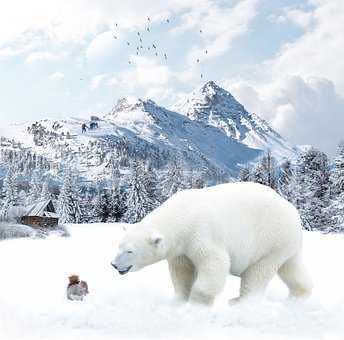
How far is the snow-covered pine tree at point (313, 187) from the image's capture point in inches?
1702

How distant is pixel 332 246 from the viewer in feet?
60.9

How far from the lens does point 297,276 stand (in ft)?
26.4

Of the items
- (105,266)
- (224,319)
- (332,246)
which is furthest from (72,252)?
(224,319)

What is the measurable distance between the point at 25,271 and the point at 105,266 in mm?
1740

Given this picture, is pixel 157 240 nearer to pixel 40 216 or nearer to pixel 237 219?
pixel 237 219

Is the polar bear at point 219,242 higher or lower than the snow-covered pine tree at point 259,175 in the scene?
lower

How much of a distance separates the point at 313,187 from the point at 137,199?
1641 centimetres

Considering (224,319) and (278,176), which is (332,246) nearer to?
(224,319)

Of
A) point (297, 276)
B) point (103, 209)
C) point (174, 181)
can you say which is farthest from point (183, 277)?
point (103, 209)

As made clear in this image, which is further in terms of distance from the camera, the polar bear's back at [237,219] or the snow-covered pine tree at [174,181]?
the snow-covered pine tree at [174,181]

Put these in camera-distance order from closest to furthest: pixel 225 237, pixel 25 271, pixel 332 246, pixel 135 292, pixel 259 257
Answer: pixel 225 237 < pixel 259 257 < pixel 135 292 < pixel 25 271 < pixel 332 246

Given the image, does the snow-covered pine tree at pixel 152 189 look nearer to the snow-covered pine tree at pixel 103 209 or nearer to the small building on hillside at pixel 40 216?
the snow-covered pine tree at pixel 103 209

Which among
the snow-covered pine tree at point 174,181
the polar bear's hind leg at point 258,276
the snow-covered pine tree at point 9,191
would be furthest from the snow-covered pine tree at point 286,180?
the polar bear's hind leg at point 258,276

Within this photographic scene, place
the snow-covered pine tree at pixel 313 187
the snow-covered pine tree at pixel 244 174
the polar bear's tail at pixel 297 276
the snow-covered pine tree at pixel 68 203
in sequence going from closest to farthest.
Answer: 1. the polar bear's tail at pixel 297 276
2. the snow-covered pine tree at pixel 313 187
3. the snow-covered pine tree at pixel 244 174
4. the snow-covered pine tree at pixel 68 203
